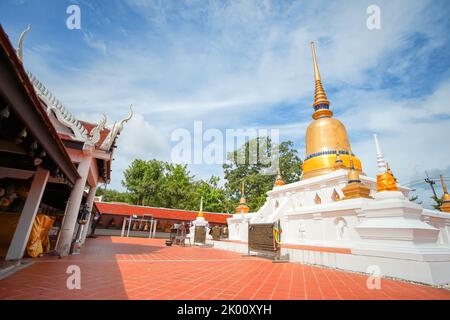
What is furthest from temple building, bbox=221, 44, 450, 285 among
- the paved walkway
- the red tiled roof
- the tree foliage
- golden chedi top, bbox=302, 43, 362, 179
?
the tree foliage

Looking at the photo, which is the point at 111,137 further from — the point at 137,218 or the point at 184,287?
the point at 137,218

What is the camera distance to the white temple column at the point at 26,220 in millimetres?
5312

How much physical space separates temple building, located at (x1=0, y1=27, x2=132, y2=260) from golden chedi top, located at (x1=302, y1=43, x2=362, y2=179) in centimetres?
1182

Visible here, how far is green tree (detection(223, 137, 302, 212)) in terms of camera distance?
1235 inches

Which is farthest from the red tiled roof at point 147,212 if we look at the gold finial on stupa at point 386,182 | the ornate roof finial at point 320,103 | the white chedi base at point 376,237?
the gold finial on stupa at point 386,182

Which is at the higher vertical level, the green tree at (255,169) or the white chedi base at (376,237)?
the green tree at (255,169)

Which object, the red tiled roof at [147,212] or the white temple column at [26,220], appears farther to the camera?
the red tiled roof at [147,212]

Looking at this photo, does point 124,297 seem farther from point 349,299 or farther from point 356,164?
point 356,164

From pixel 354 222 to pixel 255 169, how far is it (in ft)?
87.6

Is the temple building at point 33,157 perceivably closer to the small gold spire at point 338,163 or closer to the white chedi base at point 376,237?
the white chedi base at point 376,237

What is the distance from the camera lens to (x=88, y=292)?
325cm

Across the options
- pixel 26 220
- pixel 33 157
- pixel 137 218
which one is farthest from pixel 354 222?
pixel 137 218

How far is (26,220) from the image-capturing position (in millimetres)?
5523
